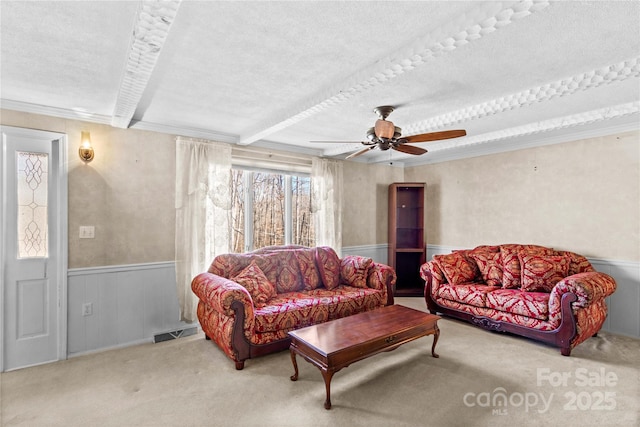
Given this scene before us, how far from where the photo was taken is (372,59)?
2.13 metres

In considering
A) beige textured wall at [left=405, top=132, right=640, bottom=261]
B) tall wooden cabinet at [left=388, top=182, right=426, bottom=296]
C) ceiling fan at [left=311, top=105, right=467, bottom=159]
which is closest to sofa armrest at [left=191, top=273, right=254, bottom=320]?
ceiling fan at [left=311, top=105, right=467, bottom=159]

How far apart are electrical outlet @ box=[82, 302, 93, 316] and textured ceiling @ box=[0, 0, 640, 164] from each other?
185 centimetres

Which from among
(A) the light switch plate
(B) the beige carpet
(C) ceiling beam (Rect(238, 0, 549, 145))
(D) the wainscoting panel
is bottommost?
(B) the beige carpet

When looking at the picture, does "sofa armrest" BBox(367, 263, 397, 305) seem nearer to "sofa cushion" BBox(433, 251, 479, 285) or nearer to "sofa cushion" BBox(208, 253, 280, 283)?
"sofa cushion" BBox(433, 251, 479, 285)

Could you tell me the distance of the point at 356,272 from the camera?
13.5 feet

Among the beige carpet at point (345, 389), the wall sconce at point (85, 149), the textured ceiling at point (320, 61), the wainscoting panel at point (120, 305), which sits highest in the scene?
the textured ceiling at point (320, 61)

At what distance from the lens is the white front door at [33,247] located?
9.48 ft

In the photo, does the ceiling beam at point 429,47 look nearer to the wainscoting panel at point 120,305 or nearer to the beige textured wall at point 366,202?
the wainscoting panel at point 120,305

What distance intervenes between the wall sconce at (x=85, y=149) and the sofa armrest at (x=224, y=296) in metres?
→ 1.67

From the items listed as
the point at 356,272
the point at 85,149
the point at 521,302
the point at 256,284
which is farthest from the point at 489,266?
the point at 85,149

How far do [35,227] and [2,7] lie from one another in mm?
2114

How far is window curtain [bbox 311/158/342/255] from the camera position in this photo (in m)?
4.92

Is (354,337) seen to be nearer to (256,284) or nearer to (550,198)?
(256,284)

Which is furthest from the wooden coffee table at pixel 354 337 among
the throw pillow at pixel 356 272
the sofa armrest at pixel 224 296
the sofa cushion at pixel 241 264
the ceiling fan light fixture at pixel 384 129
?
the ceiling fan light fixture at pixel 384 129
